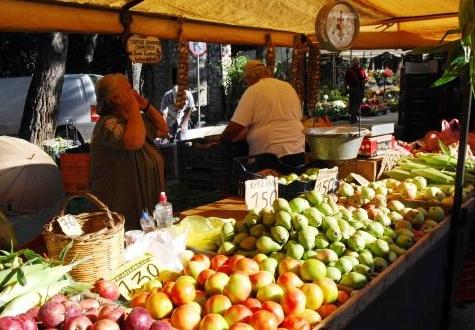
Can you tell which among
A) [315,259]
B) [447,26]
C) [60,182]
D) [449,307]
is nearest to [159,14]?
[60,182]

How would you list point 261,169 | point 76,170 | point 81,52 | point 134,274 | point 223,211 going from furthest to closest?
point 81,52, point 76,170, point 261,169, point 223,211, point 134,274

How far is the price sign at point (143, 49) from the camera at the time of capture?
13.6ft

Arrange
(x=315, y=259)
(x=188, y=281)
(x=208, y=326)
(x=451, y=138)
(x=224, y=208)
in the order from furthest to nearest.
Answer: (x=451, y=138) → (x=224, y=208) → (x=315, y=259) → (x=188, y=281) → (x=208, y=326)

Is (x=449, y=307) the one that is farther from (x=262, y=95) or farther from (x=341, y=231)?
(x=262, y=95)

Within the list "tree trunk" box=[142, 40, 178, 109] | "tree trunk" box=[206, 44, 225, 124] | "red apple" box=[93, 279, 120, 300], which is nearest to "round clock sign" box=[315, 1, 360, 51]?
"red apple" box=[93, 279, 120, 300]

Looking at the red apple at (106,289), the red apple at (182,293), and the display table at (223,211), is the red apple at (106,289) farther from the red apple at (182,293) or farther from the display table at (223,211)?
the display table at (223,211)

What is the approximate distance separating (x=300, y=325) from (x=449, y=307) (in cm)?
190

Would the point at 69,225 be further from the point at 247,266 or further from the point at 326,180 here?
the point at 326,180

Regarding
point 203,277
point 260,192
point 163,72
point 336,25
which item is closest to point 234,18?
point 336,25

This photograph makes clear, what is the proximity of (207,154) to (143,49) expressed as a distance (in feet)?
3.68

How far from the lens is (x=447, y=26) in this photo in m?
6.49

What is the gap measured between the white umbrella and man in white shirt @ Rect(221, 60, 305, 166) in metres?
1.81

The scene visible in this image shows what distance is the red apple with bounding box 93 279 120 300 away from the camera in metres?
1.84

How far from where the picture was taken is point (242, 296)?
188 cm
